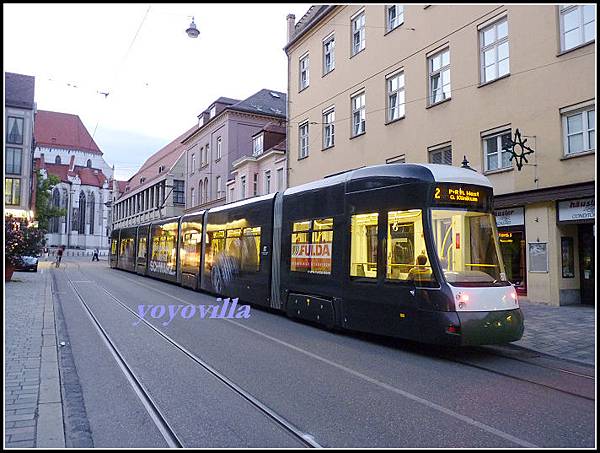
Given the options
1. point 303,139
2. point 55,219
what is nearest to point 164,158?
point 55,219

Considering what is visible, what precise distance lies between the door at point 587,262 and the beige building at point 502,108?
3 centimetres

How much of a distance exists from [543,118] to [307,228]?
25.5ft

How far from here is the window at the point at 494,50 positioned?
1577 centimetres

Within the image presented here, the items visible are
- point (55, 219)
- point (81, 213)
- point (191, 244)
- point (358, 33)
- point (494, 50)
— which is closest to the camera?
point (494, 50)

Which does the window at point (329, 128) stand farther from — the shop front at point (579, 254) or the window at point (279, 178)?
the shop front at point (579, 254)

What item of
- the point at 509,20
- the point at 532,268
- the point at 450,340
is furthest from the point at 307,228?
the point at 509,20

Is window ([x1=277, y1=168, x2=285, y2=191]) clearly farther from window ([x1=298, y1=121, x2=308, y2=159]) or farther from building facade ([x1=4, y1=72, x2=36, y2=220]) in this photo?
building facade ([x1=4, y1=72, x2=36, y2=220])

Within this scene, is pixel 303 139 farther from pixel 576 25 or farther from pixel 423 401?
pixel 423 401

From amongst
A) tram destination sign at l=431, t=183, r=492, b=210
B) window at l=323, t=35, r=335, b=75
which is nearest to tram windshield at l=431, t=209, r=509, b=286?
tram destination sign at l=431, t=183, r=492, b=210

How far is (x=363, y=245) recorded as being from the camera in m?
9.53

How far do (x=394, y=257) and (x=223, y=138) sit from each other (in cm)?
3602

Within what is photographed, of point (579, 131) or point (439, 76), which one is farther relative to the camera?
point (439, 76)

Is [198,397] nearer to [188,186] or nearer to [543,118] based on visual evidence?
[543,118]

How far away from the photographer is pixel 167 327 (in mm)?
10969
